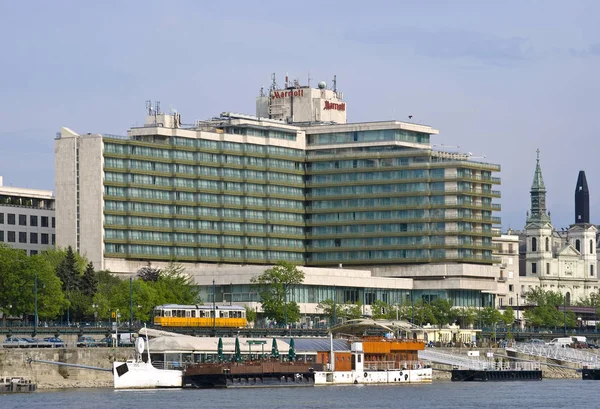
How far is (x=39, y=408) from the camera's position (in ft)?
451

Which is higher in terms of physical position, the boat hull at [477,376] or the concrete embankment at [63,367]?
the concrete embankment at [63,367]

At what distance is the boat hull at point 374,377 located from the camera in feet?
577

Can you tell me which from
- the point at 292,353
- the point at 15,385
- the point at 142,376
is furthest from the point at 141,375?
the point at 292,353

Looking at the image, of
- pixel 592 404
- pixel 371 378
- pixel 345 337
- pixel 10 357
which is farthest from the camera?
pixel 345 337

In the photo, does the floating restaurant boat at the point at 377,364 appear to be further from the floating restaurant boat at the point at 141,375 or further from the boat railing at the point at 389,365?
the floating restaurant boat at the point at 141,375

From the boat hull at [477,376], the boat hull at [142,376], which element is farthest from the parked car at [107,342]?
the boat hull at [477,376]

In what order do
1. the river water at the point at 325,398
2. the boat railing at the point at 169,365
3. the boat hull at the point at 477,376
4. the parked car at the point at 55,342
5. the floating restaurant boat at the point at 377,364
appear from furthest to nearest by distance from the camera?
the boat hull at the point at 477,376, the floating restaurant boat at the point at 377,364, the parked car at the point at 55,342, the boat railing at the point at 169,365, the river water at the point at 325,398

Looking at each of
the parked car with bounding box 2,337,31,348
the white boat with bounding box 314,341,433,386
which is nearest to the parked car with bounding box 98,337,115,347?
the parked car with bounding box 2,337,31,348

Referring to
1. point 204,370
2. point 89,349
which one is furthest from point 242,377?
point 89,349

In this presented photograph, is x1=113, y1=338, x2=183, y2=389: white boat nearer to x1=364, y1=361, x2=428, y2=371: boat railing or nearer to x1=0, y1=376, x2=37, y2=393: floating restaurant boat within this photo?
x1=0, y1=376, x2=37, y2=393: floating restaurant boat

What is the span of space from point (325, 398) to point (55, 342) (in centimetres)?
4174

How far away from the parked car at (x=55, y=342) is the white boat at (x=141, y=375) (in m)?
11.9

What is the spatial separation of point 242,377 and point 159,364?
40.7ft

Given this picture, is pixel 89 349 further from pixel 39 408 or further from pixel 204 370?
pixel 39 408
